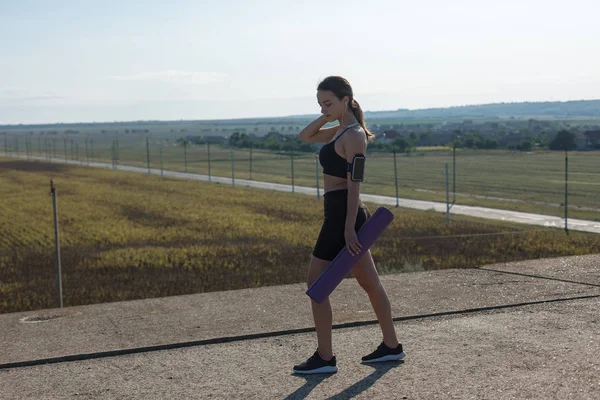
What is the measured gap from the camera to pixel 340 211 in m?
5.15

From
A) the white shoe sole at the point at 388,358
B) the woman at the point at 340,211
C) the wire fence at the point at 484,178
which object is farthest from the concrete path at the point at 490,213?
the woman at the point at 340,211

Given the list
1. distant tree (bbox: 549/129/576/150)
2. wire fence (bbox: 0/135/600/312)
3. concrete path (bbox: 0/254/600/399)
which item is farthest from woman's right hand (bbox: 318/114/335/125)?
distant tree (bbox: 549/129/576/150)

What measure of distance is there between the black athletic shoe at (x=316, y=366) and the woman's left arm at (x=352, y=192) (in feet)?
2.29

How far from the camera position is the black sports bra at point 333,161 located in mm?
5060

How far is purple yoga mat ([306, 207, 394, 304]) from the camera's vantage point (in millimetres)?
5090

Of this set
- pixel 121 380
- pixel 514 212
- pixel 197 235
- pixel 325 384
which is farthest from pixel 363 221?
pixel 514 212

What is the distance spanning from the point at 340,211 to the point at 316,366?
37.3 inches

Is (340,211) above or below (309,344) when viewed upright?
above

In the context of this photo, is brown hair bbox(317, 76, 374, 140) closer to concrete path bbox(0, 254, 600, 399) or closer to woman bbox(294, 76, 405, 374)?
woman bbox(294, 76, 405, 374)

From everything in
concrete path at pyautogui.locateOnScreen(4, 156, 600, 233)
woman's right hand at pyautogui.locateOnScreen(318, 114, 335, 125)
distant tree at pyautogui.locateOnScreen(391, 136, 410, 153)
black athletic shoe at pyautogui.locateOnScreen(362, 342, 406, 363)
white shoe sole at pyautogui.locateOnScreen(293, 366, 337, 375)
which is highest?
woman's right hand at pyautogui.locateOnScreen(318, 114, 335, 125)

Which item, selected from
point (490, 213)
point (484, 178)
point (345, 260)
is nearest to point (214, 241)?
point (490, 213)

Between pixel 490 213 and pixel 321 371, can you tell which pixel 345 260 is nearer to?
pixel 321 371

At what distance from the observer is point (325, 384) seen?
16.5ft

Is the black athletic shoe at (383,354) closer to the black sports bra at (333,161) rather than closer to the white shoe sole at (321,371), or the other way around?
the white shoe sole at (321,371)
